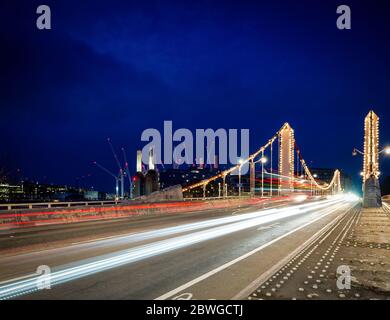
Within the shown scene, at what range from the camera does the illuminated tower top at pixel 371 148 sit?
4022 centimetres

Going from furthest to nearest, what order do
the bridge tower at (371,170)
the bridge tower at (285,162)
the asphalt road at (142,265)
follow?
1. the bridge tower at (285,162)
2. the bridge tower at (371,170)
3. the asphalt road at (142,265)

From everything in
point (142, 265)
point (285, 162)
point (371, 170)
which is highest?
point (285, 162)

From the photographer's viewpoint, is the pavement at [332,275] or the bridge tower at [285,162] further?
the bridge tower at [285,162]

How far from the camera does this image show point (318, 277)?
8.02 meters

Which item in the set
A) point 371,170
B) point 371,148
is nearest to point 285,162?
point 371,148

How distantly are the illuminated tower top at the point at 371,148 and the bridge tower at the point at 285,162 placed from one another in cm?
4510

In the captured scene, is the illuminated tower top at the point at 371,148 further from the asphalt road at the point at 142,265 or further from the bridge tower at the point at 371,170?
the asphalt road at the point at 142,265

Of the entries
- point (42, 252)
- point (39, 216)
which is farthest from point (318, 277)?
point (39, 216)

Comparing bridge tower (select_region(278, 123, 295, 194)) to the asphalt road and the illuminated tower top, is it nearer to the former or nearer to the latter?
the illuminated tower top

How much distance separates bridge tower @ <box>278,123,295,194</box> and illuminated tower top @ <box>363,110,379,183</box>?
4510 centimetres

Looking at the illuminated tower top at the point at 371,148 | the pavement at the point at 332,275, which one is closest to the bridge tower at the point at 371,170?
the illuminated tower top at the point at 371,148

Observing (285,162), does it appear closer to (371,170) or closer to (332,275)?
(371,170)

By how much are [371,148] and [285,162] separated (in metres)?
49.8

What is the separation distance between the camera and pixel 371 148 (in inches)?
1646
